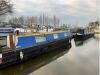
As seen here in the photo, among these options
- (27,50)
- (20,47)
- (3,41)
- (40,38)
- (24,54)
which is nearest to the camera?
(3,41)

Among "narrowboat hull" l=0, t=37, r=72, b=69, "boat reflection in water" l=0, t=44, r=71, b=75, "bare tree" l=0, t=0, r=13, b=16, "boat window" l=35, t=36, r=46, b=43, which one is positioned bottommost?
"boat reflection in water" l=0, t=44, r=71, b=75

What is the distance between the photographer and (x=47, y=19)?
63000mm

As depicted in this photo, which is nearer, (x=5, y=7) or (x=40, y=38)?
(x=40, y=38)

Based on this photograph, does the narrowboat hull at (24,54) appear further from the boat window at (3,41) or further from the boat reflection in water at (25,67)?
the boat window at (3,41)

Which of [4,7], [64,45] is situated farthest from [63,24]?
[64,45]

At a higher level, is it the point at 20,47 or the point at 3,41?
the point at 3,41

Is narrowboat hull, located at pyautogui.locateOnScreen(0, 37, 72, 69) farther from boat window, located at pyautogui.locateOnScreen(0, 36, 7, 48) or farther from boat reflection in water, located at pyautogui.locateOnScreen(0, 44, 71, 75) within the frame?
boat window, located at pyautogui.locateOnScreen(0, 36, 7, 48)

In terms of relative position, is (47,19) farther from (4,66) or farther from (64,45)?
(4,66)

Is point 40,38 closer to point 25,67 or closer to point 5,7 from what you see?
point 25,67

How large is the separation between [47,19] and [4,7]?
32398mm

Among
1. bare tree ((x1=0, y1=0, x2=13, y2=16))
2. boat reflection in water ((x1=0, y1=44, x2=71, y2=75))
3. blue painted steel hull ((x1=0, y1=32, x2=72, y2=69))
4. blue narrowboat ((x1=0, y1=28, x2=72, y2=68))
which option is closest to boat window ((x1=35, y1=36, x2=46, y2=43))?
blue narrowboat ((x1=0, y1=28, x2=72, y2=68))

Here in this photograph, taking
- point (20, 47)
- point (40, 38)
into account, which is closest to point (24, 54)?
point (20, 47)

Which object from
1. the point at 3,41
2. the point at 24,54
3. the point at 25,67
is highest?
the point at 3,41

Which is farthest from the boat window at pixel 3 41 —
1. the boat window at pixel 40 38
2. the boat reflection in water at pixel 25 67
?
the boat window at pixel 40 38
